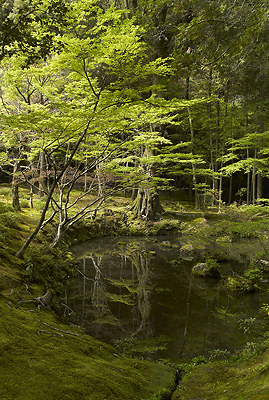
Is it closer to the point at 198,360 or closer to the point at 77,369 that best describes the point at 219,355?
the point at 198,360

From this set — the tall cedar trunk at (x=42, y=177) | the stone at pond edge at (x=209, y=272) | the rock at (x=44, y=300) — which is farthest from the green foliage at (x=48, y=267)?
the stone at pond edge at (x=209, y=272)

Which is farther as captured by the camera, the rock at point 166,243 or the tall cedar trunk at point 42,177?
the rock at point 166,243

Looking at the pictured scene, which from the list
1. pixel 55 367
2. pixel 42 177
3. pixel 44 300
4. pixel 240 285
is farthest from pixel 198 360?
pixel 42 177

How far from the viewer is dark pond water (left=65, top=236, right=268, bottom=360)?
18.7 feet

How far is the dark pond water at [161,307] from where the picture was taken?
18.7 feet

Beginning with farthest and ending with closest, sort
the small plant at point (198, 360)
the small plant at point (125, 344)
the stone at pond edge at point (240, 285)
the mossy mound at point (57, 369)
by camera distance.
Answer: the stone at pond edge at point (240, 285) < the small plant at point (125, 344) < the small plant at point (198, 360) < the mossy mound at point (57, 369)

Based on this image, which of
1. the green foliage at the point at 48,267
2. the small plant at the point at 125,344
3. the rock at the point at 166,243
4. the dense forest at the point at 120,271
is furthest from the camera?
the rock at the point at 166,243

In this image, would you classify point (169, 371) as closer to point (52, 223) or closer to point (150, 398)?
point (150, 398)

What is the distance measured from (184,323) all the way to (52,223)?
876 centimetres

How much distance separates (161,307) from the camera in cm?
738

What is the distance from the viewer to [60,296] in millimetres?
7527

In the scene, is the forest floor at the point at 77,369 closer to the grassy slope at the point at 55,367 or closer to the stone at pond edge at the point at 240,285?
the grassy slope at the point at 55,367

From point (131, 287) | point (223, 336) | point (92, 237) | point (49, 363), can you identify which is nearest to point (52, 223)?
point (92, 237)

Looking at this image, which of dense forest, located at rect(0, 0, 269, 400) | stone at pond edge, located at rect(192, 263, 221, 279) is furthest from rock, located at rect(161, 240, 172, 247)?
stone at pond edge, located at rect(192, 263, 221, 279)
